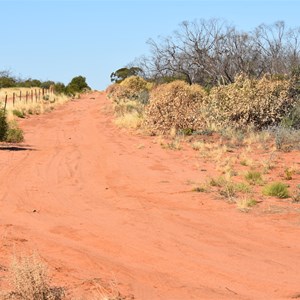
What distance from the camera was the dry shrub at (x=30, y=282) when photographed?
5.75m

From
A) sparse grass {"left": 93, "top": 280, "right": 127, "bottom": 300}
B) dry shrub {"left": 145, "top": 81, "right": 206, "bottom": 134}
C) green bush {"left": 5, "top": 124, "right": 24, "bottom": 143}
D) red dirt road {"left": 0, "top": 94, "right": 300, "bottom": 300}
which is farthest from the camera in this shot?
dry shrub {"left": 145, "top": 81, "right": 206, "bottom": 134}

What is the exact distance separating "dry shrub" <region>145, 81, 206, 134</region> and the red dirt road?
26.4ft

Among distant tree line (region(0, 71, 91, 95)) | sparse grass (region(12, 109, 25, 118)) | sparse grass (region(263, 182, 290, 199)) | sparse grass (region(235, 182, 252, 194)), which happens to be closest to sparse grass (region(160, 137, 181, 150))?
sparse grass (region(235, 182, 252, 194))

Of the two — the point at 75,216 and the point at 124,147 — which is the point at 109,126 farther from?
the point at 75,216

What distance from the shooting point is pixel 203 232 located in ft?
31.1

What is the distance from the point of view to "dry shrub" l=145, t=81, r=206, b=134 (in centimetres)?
2527

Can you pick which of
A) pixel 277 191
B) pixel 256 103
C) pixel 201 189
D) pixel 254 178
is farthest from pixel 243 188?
pixel 256 103

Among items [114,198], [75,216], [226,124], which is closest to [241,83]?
[226,124]

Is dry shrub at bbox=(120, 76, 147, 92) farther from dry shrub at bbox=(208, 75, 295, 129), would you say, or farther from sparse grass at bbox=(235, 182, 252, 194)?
sparse grass at bbox=(235, 182, 252, 194)

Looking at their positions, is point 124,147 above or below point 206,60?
below

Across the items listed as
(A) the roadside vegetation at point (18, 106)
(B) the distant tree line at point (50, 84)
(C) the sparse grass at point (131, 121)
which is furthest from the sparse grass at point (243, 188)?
(B) the distant tree line at point (50, 84)

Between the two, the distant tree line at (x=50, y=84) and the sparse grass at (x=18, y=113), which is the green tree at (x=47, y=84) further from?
the sparse grass at (x=18, y=113)

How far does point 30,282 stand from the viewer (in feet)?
18.9

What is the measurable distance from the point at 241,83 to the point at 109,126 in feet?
27.2
